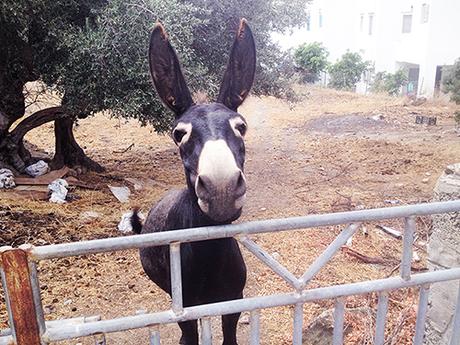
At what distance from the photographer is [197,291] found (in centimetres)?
224

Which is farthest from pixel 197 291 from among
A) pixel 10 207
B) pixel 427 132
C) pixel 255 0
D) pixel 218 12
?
pixel 427 132

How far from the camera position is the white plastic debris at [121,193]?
741cm

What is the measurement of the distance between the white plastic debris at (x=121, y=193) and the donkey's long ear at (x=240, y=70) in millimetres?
5453

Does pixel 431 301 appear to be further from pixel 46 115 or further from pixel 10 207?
pixel 46 115

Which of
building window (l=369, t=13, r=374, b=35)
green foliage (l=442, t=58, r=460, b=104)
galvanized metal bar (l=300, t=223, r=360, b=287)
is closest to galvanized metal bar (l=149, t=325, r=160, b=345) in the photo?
galvanized metal bar (l=300, t=223, r=360, b=287)

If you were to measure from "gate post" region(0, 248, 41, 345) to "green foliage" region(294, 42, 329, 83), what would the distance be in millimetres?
24821

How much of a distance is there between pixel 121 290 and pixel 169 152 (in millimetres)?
6848

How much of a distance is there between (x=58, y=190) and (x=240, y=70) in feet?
19.2

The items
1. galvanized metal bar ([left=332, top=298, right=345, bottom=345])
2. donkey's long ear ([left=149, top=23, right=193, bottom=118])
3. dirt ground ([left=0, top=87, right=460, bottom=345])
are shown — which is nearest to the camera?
galvanized metal bar ([left=332, top=298, right=345, bottom=345])

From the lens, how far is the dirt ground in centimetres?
409

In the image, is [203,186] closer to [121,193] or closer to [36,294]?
[36,294]

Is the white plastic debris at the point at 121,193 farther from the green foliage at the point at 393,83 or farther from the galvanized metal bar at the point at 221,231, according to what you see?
the green foliage at the point at 393,83

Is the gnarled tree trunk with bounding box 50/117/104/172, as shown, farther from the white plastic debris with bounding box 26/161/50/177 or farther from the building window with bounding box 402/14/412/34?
the building window with bounding box 402/14/412/34

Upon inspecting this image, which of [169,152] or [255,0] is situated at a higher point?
[255,0]
